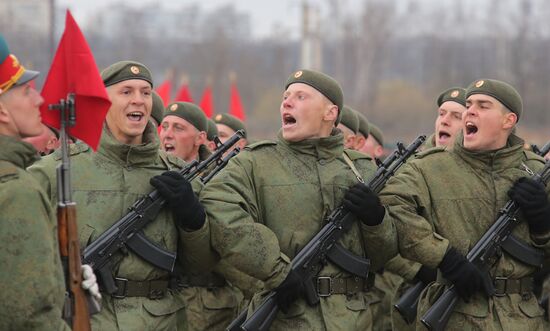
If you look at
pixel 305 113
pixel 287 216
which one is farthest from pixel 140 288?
pixel 305 113

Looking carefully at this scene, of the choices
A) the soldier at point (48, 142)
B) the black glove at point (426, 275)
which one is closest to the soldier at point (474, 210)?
the black glove at point (426, 275)

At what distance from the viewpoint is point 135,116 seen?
7551 millimetres

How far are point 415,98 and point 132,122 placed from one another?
5399cm

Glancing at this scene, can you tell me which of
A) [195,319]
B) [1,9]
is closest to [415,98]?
[1,9]

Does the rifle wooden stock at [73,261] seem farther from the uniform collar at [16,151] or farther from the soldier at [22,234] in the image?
the uniform collar at [16,151]

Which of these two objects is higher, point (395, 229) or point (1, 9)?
point (395, 229)

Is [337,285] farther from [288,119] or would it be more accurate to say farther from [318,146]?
[288,119]

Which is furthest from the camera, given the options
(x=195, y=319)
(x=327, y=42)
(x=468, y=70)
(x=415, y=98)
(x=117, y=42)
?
(x=117, y=42)

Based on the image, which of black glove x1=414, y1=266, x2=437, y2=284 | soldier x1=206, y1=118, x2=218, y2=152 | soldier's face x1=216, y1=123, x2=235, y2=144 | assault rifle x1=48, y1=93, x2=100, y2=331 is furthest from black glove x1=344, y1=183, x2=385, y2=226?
soldier's face x1=216, y1=123, x2=235, y2=144

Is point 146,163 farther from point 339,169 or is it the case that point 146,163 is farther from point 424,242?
point 424,242

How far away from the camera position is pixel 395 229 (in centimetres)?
784

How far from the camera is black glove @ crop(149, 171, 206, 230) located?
720cm

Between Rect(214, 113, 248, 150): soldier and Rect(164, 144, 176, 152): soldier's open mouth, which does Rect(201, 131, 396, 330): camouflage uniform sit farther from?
Rect(214, 113, 248, 150): soldier

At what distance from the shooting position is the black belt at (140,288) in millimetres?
7125
